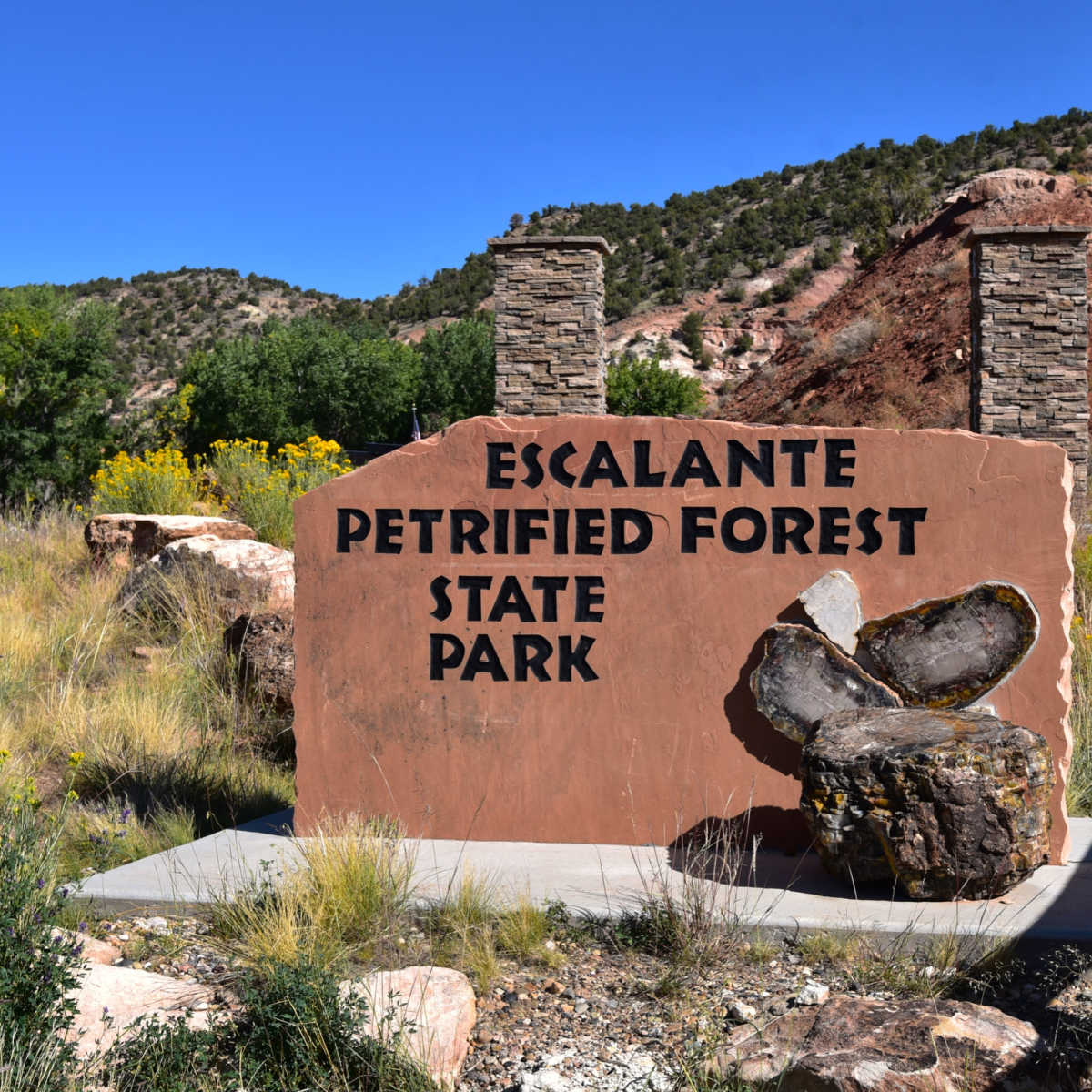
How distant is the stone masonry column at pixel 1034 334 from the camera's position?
11930 millimetres

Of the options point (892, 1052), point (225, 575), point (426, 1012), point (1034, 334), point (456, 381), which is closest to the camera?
point (892, 1052)

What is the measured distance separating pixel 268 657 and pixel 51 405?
1016cm

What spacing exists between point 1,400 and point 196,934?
13.3 m

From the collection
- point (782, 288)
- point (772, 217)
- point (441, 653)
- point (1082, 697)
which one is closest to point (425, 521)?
point (441, 653)

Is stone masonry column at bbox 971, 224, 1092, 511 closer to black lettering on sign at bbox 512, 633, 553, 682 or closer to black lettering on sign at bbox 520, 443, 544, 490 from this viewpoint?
black lettering on sign at bbox 520, 443, 544, 490

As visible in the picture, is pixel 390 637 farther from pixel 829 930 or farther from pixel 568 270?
pixel 568 270

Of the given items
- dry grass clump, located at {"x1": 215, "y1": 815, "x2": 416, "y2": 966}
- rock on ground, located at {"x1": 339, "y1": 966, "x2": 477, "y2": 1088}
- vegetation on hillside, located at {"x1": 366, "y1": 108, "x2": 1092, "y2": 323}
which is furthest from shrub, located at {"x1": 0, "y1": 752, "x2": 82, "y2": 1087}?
vegetation on hillside, located at {"x1": 366, "y1": 108, "x2": 1092, "y2": 323}

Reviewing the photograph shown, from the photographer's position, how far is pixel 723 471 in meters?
5.15

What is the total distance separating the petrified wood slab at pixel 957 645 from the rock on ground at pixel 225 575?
5133 millimetres

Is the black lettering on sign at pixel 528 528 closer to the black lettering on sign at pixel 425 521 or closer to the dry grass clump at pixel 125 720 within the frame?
the black lettering on sign at pixel 425 521

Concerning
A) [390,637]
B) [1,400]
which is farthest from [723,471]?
[1,400]

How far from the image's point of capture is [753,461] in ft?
16.9

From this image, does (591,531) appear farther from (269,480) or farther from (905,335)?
(905,335)

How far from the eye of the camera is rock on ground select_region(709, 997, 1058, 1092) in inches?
118
